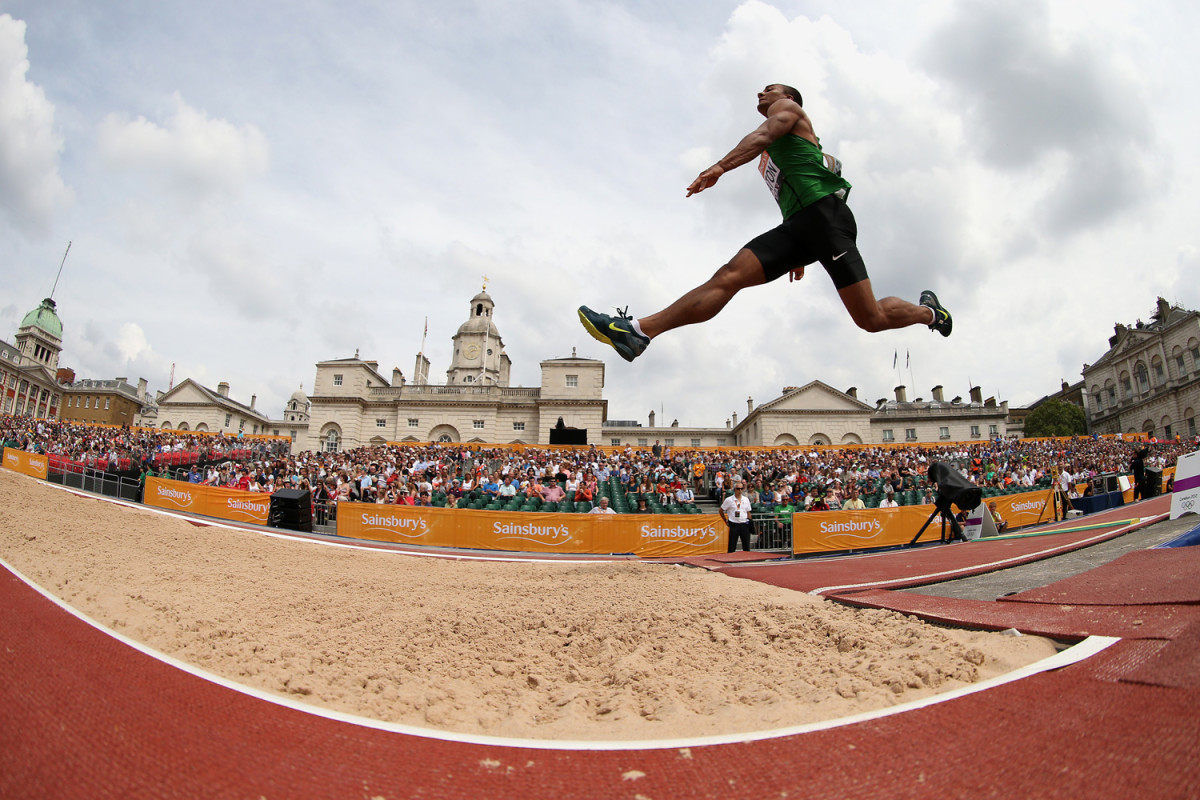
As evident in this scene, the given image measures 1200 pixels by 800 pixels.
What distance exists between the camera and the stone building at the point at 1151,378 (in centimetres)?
5159

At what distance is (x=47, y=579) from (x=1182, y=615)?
784cm

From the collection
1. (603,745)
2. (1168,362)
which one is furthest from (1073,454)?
(1168,362)

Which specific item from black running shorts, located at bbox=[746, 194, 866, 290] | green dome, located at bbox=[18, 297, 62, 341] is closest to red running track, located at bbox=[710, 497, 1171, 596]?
black running shorts, located at bbox=[746, 194, 866, 290]

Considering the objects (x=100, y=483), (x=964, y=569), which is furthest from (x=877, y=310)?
(x=100, y=483)

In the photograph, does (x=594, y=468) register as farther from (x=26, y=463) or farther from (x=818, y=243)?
(x=26, y=463)

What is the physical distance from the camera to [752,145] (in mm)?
3615

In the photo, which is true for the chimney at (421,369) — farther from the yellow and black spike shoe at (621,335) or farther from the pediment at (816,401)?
the yellow and black spike shoe at (621,335)

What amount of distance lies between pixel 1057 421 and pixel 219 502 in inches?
2897

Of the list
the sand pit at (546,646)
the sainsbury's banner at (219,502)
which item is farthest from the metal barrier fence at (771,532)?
the sainsbury's banner at (219,502)

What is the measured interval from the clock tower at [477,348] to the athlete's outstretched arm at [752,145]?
66.7m

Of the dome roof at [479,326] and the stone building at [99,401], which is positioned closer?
the dome roof at [479,326]

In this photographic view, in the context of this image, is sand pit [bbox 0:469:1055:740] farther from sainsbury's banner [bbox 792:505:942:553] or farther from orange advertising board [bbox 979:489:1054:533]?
orange advertising board [bbox 979:489:1054:533]

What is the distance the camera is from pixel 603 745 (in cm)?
170

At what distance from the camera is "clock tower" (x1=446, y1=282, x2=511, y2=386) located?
229 feet
